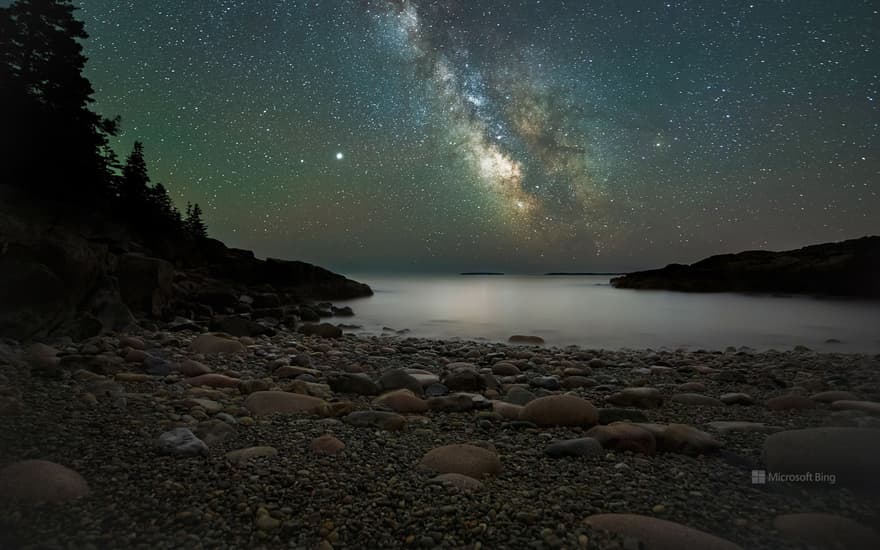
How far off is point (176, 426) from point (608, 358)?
8.75m

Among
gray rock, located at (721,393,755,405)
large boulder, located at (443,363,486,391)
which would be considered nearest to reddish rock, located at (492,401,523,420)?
large boulder, located at (443,363,486,391)

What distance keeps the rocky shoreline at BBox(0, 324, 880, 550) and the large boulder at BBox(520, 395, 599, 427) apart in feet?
0.05

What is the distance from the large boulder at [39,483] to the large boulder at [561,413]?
3.47m

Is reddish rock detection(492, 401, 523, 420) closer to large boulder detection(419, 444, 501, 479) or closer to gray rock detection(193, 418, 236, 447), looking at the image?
large boulder detection(419, 444, 501, 479)

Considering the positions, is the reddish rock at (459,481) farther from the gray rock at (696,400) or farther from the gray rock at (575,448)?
the gray rock at (696,400)

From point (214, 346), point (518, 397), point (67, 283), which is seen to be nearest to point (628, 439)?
point (518, 397)

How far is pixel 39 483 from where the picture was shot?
2.29 meters

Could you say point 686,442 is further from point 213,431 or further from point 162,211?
point 162,211

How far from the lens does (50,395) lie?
3.96 meters

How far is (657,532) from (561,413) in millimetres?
2009

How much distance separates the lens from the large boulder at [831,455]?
8.83 ft

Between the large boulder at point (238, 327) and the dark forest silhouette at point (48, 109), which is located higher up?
the dark forest silhouette at point (48, 109)

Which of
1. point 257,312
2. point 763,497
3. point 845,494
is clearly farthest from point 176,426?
point 257,312

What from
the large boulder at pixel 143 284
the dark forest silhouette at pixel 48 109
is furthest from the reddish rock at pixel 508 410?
the dark forest silhouette at pixel 48 109
